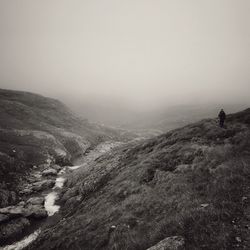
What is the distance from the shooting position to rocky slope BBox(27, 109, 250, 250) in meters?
14.6

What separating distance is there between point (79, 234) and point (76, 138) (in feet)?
236

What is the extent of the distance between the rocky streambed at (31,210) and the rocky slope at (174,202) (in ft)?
11.2

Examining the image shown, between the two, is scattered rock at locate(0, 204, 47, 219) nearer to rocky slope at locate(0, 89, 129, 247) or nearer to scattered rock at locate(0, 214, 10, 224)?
rocky slope at locate(0, 89, 129, 247)

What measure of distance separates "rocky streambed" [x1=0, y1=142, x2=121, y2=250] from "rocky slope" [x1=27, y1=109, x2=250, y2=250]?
3.42m

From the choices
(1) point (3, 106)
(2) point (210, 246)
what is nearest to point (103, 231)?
(2) point (210, 246)

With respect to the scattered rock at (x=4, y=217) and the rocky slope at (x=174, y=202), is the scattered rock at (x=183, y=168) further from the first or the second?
the scattered rock at (x=4, y=217)

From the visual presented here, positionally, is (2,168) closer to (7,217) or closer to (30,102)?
(7,217)

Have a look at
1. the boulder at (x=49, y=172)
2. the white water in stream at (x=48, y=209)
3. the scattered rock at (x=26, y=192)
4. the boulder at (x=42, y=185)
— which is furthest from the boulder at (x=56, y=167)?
the scattered rock at (x=26, y=192)

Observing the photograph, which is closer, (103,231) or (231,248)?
(231,248)

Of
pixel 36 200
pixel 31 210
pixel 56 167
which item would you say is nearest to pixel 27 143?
pixel 56 167

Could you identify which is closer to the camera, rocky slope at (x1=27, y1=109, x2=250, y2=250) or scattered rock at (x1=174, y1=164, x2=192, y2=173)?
rocky slope at (x1=27, y1=109, x2=250, y2=250)

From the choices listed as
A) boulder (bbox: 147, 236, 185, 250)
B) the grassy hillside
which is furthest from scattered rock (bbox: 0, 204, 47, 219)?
boulder (bbox: 147, 236, 185, 250)

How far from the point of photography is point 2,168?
4716 centimetres

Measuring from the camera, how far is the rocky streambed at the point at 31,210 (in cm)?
2788
